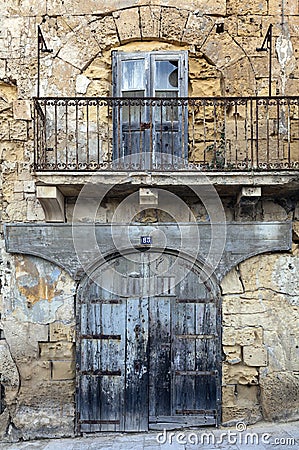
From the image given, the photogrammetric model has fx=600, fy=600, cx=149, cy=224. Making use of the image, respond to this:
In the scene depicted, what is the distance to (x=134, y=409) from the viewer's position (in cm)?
770

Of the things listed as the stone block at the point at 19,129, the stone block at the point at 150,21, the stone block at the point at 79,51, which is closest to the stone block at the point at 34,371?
the stone block at the point at 19,129

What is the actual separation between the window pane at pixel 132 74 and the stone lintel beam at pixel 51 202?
5.68 ft

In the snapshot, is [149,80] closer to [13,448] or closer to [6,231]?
[6,231]

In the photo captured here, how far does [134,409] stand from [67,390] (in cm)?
89

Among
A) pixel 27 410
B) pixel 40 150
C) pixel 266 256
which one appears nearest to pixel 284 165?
pixel 266 256

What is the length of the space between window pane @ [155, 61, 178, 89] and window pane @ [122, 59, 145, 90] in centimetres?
21

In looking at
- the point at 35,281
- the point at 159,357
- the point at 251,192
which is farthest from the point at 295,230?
the point at 35,281

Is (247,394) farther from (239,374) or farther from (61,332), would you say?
(61,332)

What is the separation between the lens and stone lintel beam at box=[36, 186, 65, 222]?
731cm

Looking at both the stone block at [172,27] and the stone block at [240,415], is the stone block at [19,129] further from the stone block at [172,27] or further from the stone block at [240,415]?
the stone block at [240,415]

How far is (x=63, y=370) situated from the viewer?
770 centimetres

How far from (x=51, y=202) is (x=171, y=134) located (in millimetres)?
1768

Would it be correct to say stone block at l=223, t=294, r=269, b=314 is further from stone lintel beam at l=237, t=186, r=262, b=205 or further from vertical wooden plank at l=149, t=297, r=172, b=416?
stone lintel beam at l=237, t=186, r=262, b=205

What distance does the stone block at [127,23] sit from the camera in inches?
316
